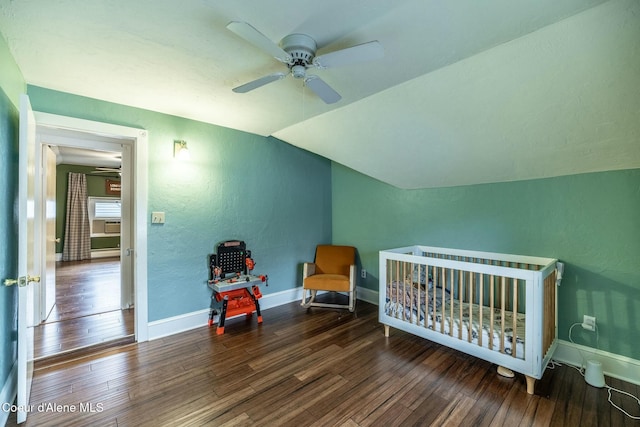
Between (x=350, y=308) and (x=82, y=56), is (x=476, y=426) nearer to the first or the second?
(x=350, y=308)

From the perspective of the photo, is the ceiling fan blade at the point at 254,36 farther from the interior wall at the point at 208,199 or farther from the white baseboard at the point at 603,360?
the white baseboard at the point at 603,360

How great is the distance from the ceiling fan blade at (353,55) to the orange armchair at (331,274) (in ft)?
8.42

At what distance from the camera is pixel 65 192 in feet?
22.2

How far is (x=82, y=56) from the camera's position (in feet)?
5.82

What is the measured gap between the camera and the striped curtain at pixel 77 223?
6723 millimetres

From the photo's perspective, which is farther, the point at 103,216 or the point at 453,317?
the point at 103,216

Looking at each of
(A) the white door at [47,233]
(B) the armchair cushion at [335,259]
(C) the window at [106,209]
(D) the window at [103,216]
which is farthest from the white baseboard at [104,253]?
(B) the armchair cushion at [335,259]

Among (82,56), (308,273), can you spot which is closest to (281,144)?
(308,273)

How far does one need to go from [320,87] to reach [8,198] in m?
2.13

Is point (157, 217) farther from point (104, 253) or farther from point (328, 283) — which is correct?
point (104, 253)

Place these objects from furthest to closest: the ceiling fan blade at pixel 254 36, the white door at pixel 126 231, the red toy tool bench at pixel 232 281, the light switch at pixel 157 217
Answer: the white door at pixel 126 231
the red toy tool bench at pixel 232 281
the light switch at pixel 157 217
the ceiling fan blade at pixel 254 36

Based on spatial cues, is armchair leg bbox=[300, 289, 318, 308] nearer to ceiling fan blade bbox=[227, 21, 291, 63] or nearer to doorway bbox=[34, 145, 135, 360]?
doorway bbox=[34, 145, 135, 360]

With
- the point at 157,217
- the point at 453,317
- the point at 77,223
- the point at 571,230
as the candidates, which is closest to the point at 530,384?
the point at 453,317

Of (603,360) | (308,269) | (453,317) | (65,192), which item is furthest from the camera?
(65,192)
